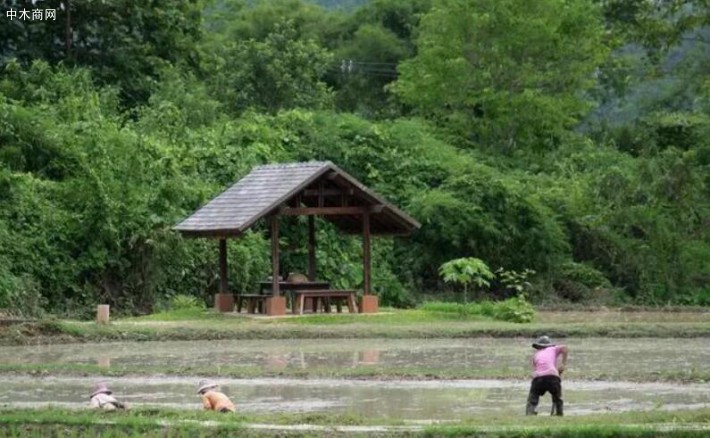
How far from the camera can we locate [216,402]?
14.3 m

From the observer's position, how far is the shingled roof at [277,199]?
93.1ft

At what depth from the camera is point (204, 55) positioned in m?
46.1

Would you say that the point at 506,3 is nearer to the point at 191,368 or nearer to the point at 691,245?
the point at 691,245

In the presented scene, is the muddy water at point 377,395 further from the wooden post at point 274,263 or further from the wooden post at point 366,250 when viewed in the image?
the wooden post at point 366,250

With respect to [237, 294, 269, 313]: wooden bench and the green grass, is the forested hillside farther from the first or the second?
the green grass

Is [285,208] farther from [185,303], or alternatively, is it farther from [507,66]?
[507,66]

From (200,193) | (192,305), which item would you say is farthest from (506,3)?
(192,305)

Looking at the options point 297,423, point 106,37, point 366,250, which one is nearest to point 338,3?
point 106,37

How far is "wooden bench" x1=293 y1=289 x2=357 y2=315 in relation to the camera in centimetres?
2847

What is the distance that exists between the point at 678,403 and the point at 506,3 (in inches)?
1206

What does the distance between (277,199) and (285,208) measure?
0.56m

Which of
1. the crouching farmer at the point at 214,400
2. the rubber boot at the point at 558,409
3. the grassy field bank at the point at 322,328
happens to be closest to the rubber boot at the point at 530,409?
Answer: the rubber boot at the point at 558,409

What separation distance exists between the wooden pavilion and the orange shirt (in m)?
13.6

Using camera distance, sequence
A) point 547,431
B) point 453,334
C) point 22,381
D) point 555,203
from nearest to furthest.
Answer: point 547,431, point 22,381, point 453,334, point 555,203
